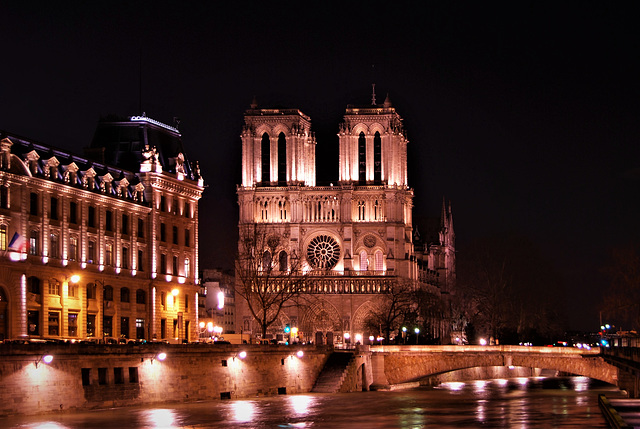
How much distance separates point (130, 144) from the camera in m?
104

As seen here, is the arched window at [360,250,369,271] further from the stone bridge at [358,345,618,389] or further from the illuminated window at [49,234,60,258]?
the illuminated window at [49,234,60,258]

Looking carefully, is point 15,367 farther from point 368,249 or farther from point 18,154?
point 368,249

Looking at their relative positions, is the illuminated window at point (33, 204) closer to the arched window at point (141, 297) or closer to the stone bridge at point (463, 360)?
the arched window at point (141, 297)

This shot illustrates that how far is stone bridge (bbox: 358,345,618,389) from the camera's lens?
102 m

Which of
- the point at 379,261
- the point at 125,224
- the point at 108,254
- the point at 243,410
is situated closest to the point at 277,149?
the point at 379,261

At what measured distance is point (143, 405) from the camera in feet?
229

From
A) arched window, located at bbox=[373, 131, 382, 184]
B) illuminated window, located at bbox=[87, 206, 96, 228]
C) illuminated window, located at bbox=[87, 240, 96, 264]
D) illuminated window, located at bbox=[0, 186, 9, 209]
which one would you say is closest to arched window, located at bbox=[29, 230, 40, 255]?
illuminated window, located at bbox=[0, 186, 9, 209]

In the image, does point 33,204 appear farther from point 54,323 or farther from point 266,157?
point 266,157

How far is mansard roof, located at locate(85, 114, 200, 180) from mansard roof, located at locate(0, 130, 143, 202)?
2.91 metres

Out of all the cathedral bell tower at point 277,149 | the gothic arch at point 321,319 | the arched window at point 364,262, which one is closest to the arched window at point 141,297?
the gothic arch at point 321,319

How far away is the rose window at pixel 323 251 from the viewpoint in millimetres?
162000

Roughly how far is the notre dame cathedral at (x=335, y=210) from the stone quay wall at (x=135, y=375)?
222 ft

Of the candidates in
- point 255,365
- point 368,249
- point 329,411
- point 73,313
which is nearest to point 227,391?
point 255,365

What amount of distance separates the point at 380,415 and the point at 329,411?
3257 millimetres
